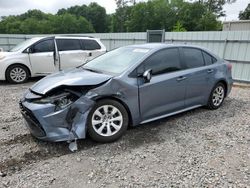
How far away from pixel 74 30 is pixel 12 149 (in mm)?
59205

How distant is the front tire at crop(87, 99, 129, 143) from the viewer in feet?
11.0

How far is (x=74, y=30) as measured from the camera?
59.1 meters

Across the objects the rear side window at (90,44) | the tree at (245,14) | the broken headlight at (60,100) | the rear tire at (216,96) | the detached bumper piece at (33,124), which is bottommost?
the rear tire at (216,96)

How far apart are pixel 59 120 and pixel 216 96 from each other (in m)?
3.44

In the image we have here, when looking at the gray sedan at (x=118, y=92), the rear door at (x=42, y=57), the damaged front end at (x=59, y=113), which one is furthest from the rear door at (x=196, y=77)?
the rear door at (x=42, y=57)

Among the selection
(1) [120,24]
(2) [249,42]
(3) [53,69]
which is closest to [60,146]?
(3) [53,69]

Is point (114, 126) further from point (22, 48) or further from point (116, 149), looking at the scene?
point (22, 48)

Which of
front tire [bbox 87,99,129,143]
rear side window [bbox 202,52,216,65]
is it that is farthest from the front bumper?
rear side window [bbox 202,52,216,65]

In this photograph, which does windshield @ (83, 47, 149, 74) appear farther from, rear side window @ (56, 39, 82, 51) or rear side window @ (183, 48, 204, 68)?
rear side window @ (56, 39, 82, 51)

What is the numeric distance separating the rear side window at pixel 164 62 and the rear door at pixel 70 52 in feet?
15.3

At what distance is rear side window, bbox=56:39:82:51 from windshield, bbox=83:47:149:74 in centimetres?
395

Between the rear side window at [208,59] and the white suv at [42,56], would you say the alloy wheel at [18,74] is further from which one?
the rear side window at [208,59]

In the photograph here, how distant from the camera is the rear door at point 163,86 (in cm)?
378

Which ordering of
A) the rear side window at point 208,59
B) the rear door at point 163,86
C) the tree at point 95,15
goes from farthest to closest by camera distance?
the tree at point 95,15 < the rear side window at point 208,59 < the rear door at point 163,86
